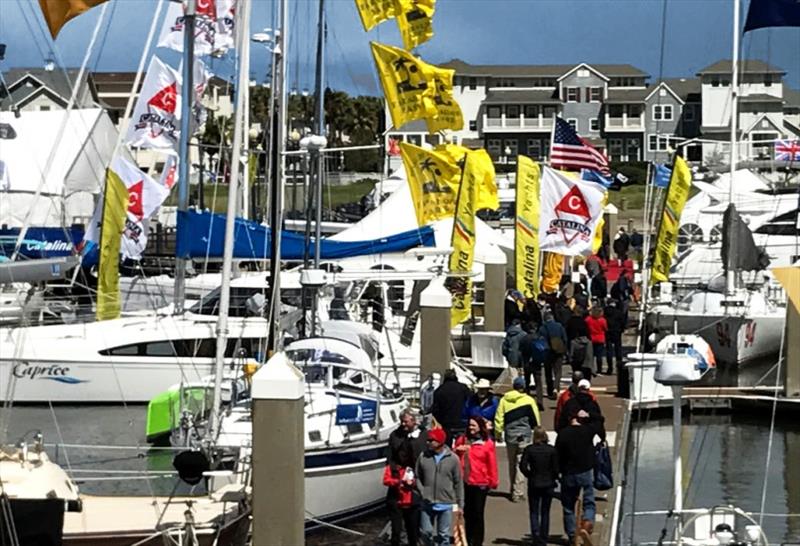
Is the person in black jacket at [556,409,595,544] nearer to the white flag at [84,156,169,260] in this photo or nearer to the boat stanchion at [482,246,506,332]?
the boat stanchion at [482,246,506,332]

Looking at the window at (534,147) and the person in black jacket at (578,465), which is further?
the window at (534,147)

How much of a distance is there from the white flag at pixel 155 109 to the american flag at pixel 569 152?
30.8ft

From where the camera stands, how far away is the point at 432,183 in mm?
32781

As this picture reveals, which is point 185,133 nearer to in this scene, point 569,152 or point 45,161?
point 569,152

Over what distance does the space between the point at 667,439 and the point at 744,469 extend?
2858 millimetres

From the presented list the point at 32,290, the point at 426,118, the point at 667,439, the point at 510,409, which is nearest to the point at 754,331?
the point at 667,439

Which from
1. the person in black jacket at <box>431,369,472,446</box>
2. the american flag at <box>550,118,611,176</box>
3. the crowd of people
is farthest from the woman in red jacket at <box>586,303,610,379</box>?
the crowd of people

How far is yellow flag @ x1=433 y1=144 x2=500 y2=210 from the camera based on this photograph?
3325 cm

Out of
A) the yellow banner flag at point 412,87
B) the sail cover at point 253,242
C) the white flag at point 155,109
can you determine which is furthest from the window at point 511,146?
the yellow banner flag at point 412,87

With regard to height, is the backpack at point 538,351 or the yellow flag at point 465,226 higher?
the yellow flag at point 465,226

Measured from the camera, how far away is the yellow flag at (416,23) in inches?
1245

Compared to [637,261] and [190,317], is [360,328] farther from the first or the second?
[637,261]

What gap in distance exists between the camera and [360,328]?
2903 centimetres

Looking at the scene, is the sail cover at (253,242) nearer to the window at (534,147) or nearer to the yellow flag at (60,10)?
the yellow flag at (60,10)
